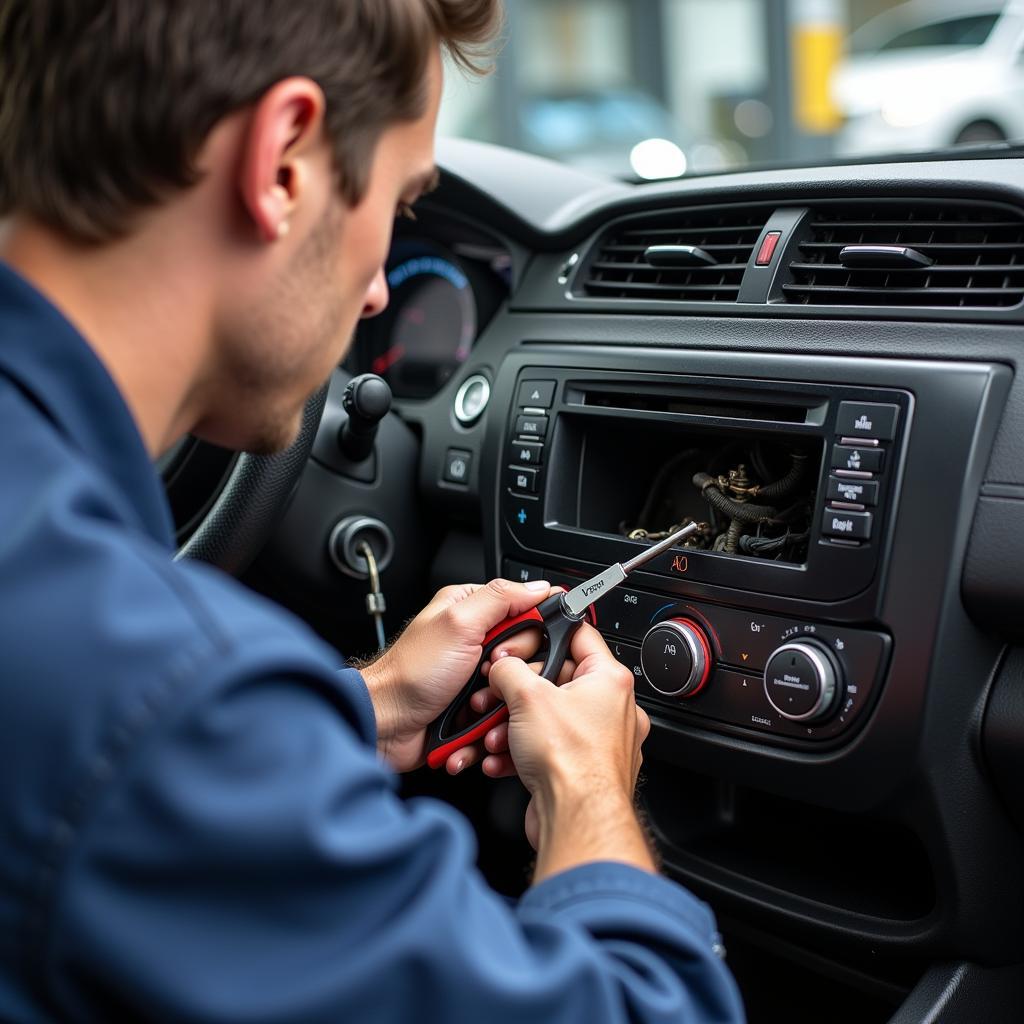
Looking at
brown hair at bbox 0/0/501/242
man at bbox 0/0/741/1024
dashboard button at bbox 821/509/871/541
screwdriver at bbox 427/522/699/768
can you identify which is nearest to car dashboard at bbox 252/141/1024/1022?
dashboard button at bbox 821/509/871/541

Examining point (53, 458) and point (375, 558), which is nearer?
point (53, 458)

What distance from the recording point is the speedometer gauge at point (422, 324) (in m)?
A: 2.08

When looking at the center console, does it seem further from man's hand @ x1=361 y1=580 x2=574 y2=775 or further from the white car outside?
the white car outside

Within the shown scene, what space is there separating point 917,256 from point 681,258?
0.34 metres

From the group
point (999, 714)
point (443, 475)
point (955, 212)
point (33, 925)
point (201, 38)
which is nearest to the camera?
point (33, 925)

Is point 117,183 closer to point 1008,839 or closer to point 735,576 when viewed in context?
point 735,576

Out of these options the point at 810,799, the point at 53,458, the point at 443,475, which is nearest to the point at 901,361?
the point at 810,799

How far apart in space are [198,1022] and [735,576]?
905mm

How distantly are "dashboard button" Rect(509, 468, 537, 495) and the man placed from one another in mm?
616

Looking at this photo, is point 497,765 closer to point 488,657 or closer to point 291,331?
point 488,657

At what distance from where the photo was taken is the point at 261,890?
2.14ft

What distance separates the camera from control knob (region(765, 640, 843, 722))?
4.39ft

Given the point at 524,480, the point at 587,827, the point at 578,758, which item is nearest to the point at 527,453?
the point at 524,480

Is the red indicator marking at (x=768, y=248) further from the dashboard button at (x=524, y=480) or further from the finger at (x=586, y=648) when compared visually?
the finger at (x=586, y=648)
